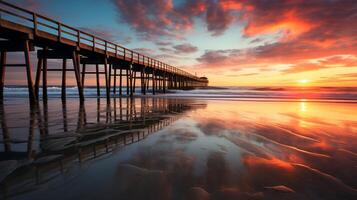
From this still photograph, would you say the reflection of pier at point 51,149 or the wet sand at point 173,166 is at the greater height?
the reflection of pier at point 51,149

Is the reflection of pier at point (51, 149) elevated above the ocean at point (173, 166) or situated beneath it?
elevated above

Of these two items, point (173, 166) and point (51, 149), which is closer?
point (173, 166)

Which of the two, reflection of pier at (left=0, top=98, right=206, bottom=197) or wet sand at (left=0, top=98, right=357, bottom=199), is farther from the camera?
reflection of pier at (left=0, top=98, right=206, bottom=197)

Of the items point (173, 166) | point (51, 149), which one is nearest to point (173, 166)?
point (173, 166)

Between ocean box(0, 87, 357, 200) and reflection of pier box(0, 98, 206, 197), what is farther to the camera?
reflection of pier box(0, 98, 206, 197)

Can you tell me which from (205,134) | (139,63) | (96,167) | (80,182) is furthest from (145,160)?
(139,63)

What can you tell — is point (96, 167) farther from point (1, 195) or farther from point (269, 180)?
point (269, 180)

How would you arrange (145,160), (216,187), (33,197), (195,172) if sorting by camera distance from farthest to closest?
(145,160) → (195,172) → (216,187) → (33,197)

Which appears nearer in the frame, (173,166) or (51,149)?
(173,166)

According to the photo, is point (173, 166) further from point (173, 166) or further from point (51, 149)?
point (51, 149)

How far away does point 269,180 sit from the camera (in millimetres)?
2279

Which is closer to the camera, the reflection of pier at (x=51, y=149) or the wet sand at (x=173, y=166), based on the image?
the wet sand at (x=173, y=166)

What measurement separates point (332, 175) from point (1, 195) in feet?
10.8

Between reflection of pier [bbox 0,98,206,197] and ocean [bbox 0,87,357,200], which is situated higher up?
reflection of pier [bbox 0,98,206,197]
